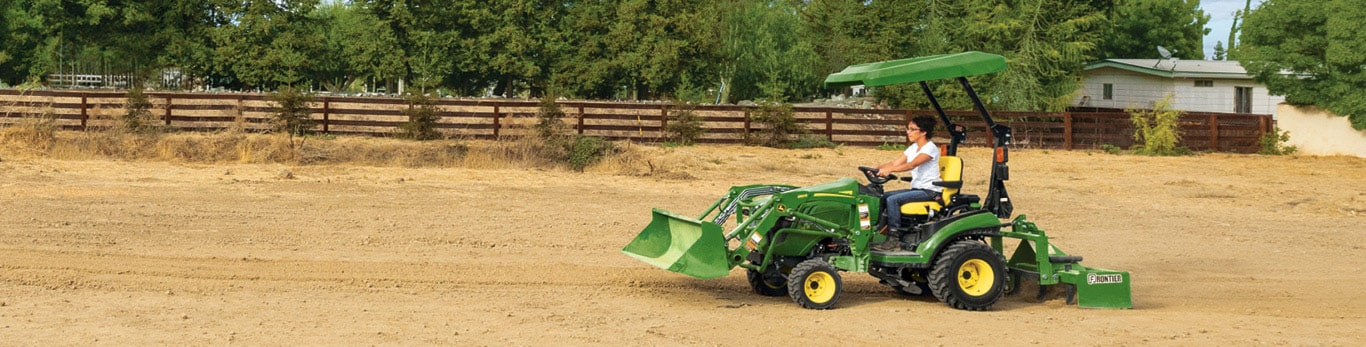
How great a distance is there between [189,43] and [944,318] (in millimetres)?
40002

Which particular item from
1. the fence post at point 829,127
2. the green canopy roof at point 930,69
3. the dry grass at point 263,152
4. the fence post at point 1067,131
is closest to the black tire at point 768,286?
the green canopy roof at point 930,69

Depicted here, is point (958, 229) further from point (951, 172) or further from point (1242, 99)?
point (1242, 99)

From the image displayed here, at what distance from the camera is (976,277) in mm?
10883

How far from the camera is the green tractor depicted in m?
10.5

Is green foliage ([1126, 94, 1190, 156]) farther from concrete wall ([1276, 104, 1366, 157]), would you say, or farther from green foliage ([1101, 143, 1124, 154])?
concrete wall ([1276, 104, 1366, 157])

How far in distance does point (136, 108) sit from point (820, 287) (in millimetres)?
26582

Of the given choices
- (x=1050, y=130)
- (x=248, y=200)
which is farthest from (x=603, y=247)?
(x=1050, y=130)

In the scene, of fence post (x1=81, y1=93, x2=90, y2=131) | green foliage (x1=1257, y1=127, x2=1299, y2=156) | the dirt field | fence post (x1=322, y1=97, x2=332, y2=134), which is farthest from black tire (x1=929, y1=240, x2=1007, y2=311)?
fence post (x1=81, y1=93, x2=90, y2=131)

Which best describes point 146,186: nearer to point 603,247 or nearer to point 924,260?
point 603,247

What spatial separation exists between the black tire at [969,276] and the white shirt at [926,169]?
56 centimetres

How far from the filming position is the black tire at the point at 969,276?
10.7 meters

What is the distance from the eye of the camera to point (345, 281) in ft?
38.9

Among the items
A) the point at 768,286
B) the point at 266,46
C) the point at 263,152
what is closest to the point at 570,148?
the point at 263,152

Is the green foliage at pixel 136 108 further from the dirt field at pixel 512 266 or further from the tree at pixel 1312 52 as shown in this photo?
the tree at pixel 1312 52
